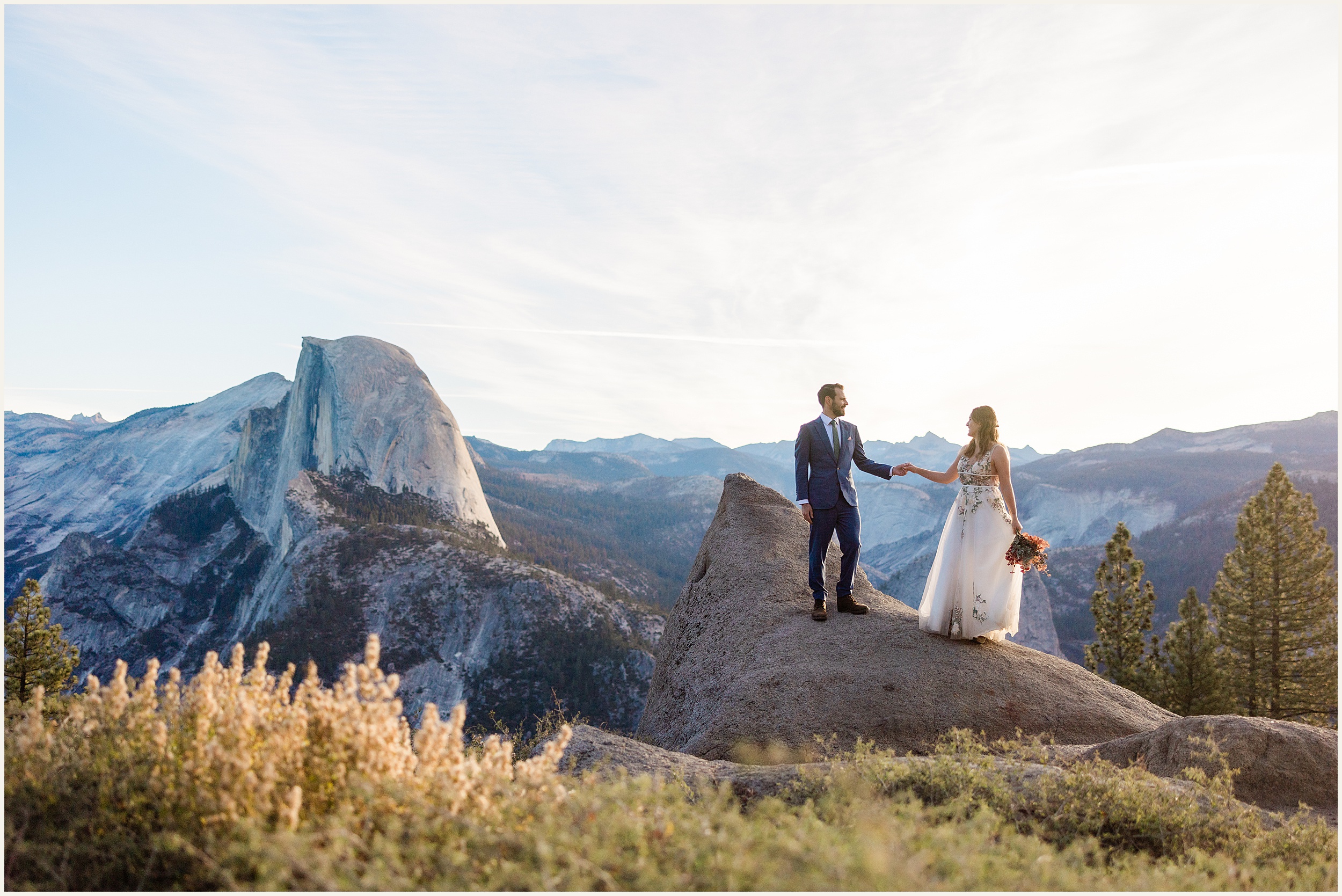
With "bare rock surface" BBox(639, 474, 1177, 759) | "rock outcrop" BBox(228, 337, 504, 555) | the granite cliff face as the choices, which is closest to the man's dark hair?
Result: "bare rock surface" BBox(639, 474, 1177, 759)

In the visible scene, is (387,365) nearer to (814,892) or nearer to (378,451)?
(378,451)

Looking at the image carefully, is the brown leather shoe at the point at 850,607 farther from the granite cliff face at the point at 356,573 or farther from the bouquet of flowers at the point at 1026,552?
the granite cliff face at the point at 356,573

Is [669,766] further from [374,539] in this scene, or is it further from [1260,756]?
[374,539]

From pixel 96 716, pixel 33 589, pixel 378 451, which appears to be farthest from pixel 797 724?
pixel 378 451

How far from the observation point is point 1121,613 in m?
28.6

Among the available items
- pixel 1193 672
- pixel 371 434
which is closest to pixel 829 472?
pixel 1193 672

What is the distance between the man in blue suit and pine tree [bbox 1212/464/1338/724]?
25.4 metres

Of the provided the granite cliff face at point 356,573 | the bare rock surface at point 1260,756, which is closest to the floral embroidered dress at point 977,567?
the bare rock surface at point 1260,756

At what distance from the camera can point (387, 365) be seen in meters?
121

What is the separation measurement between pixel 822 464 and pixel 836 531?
1.43 m

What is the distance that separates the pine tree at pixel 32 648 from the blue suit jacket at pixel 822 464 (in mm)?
25292

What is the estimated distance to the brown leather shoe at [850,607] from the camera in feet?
32.7

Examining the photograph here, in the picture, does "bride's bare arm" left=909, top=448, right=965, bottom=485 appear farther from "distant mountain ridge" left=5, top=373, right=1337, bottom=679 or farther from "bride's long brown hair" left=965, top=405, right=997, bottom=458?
"distant mountain ridge" left=5, top=373, right=1337, bottom=679

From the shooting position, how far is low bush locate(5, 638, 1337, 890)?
307 cm
